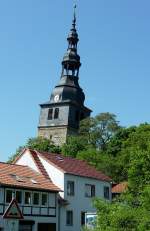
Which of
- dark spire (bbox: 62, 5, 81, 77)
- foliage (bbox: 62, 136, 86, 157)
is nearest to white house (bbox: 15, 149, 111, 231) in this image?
foliage (bbox: 62, 136, 86, 157)

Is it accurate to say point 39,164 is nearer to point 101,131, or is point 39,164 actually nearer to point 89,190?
point 89,190

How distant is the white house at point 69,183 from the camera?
4416cm

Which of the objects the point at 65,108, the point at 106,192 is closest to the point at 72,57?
the point at 65,108

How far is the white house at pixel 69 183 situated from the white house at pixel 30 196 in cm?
91

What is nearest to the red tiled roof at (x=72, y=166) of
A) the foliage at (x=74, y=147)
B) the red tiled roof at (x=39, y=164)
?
the red tiled roof at (x=39, y=164)

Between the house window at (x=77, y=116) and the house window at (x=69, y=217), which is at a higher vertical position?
the house window at (x=77, y=116)

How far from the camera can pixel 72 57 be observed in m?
114

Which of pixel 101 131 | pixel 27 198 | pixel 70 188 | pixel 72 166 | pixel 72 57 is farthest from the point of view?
pixel 72 57

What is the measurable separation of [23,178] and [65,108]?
266ft

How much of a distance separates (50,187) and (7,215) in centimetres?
2845

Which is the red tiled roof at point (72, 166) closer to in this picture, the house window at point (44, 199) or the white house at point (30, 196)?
the white house at point (30, 196)

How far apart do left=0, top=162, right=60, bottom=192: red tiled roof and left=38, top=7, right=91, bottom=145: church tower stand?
74.8m

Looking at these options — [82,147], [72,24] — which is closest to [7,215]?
[82,147]

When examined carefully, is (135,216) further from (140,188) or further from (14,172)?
(14,172)
